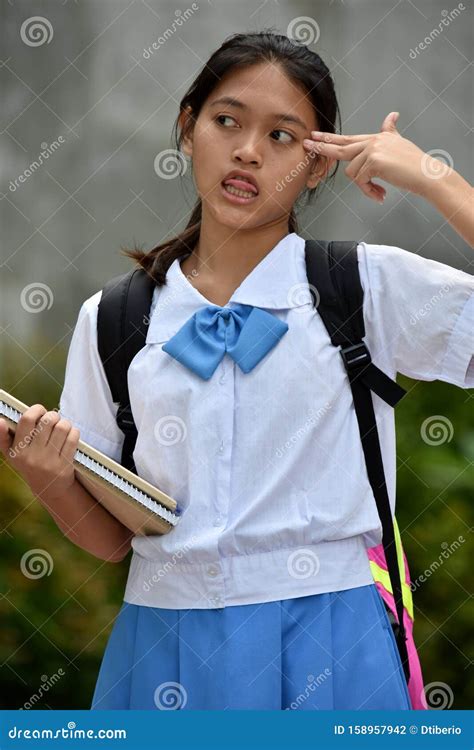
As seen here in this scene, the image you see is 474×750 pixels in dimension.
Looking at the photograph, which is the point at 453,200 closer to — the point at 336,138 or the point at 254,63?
the point at 336,138

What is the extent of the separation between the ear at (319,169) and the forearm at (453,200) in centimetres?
30

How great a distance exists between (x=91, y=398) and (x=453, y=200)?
779 millimetres

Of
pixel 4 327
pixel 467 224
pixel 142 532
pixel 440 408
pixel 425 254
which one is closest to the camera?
pixel 467 224

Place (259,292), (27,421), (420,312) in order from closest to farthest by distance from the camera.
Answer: (27,421) → (420,312) → (259,292)

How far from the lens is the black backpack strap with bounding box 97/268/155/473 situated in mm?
2090

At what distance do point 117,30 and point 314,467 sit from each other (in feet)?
11.2

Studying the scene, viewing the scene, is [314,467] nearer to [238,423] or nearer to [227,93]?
[238,423]

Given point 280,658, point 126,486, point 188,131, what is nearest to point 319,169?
point 188,131

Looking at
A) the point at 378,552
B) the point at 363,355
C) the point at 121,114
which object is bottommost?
the point at 121,114

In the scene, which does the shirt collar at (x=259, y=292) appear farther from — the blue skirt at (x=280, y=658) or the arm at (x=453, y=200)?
the blue skirt at (x=280, y=658)

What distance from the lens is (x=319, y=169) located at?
7.10 ft

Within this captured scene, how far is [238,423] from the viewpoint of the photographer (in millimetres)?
1974

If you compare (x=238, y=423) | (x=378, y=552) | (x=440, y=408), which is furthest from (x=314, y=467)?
(x=440, y=408)

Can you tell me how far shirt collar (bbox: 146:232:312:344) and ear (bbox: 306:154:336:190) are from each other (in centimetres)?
12
